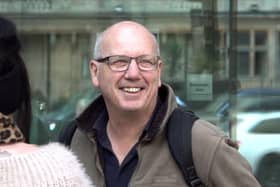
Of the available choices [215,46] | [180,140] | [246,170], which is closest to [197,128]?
[180,140]

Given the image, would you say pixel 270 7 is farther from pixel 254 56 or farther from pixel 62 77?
pixel 62 77

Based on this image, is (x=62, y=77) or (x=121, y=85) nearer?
(x=121, y=85)

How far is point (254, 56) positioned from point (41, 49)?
6.30 feet

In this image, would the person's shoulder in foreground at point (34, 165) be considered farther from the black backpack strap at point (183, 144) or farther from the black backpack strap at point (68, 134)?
the black backpack strap at point (68, 134)

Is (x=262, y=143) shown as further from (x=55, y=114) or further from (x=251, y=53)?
(x=55, y=114)

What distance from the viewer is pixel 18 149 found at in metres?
1.74

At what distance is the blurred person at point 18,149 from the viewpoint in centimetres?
168

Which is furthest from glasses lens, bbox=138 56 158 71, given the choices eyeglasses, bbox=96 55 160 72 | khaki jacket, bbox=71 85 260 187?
khaki jacket, bbox=71 85 260 187

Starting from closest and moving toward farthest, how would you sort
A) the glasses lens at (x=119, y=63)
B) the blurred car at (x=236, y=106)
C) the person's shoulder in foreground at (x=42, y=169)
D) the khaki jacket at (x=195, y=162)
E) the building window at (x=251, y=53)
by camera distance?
the person's shoulder in foreground at (x=42, y=169)
the khaki jacket at (x=195, y=162)
the glasses lens at (x=119, y=63)
the blurred car at (x=236, y=106)
the building window at (x=251, y=53)

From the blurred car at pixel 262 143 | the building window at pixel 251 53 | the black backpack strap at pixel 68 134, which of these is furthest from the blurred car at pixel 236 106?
the black backpack strap at pixel 68 134

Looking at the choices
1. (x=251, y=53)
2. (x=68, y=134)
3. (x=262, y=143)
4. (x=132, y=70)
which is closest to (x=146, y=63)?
(x=132, y=70)

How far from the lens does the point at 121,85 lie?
2.29m

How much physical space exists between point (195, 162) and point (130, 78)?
0.34 metres

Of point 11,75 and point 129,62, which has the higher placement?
point 11,75
